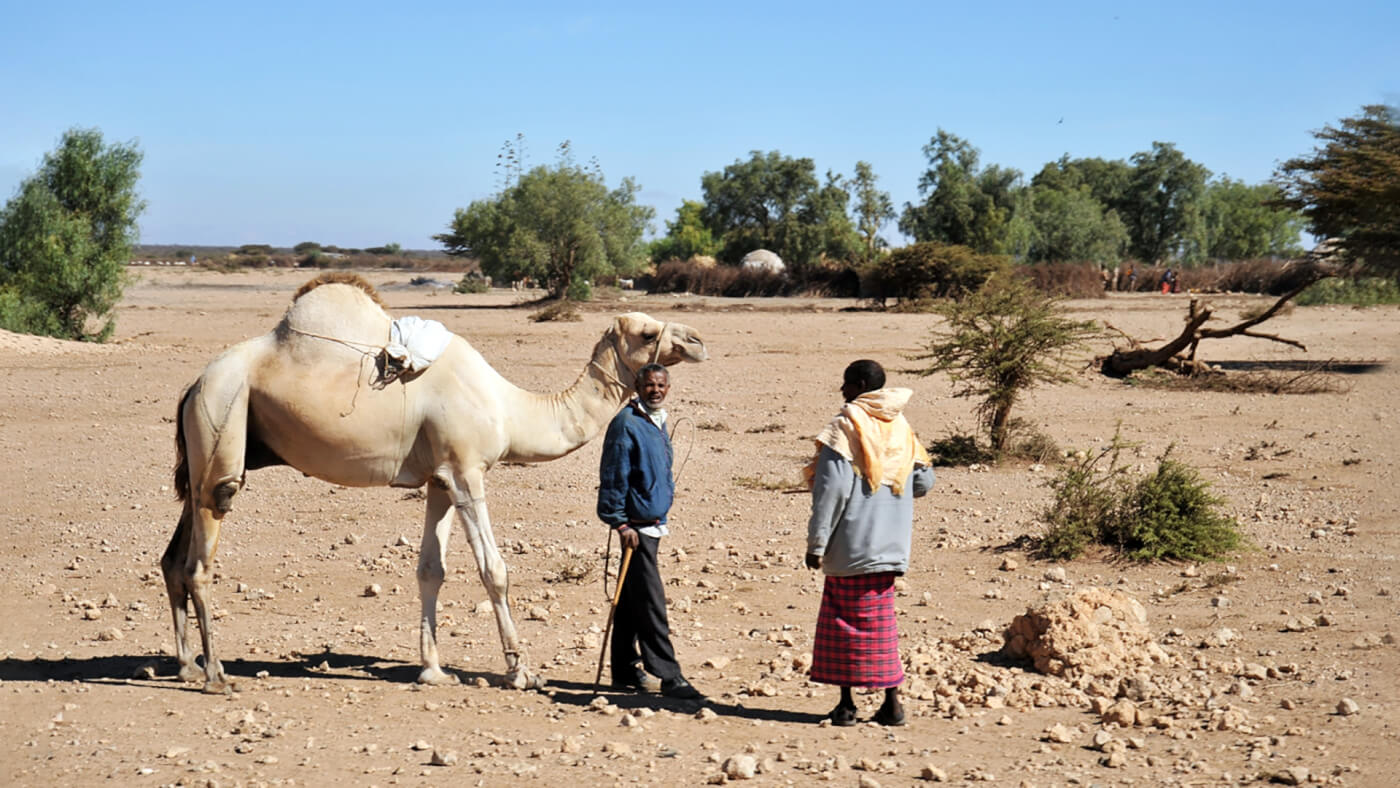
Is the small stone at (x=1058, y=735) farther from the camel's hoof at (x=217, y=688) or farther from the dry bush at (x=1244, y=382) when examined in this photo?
the dry bush at (x=1244, y=382)

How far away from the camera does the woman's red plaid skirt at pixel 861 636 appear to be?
20.3 ft

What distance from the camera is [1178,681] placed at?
6863 millimetres

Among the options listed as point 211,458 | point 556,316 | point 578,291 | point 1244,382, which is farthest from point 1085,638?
point 578,291

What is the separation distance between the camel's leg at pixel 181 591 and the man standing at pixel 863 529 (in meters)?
3.32

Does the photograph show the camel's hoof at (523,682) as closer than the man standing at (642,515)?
No

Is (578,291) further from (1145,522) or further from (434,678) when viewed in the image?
(434,678)

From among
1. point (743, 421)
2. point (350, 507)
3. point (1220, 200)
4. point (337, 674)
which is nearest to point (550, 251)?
point (743, 421)

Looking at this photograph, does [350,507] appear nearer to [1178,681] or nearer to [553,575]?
[553,575]

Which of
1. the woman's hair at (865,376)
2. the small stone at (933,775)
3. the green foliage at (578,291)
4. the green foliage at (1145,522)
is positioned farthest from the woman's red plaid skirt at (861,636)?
the green foliage at (578,291)

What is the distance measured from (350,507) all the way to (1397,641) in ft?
27.1

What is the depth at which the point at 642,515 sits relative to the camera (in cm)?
670

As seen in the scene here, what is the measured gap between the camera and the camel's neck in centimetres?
724

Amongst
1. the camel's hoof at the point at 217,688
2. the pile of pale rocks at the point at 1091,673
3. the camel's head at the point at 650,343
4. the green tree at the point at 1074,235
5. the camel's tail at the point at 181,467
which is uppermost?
the green tree at the point at 1074,235

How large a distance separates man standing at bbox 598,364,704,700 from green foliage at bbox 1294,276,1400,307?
30.3 m
